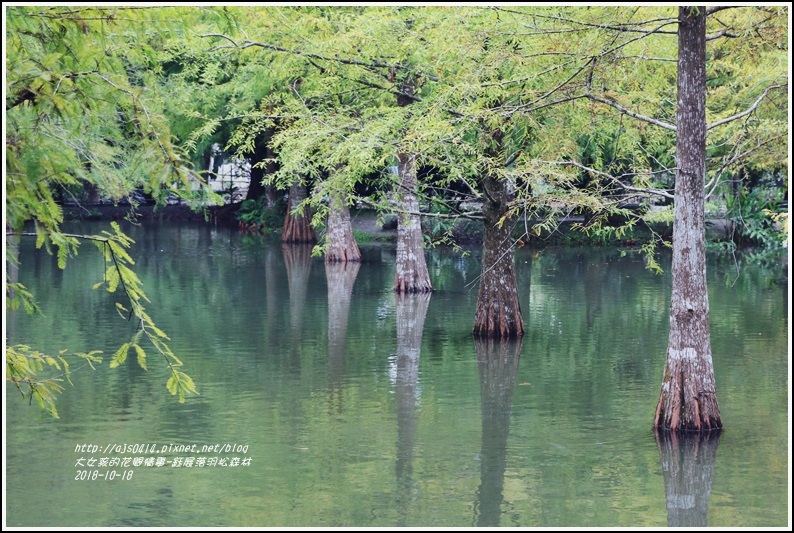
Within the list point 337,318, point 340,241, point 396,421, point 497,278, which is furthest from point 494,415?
point 340,241

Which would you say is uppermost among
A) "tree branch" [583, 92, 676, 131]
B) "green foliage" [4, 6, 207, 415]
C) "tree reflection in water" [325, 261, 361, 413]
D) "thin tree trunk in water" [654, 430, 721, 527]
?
"tree branch" [583, 92, 676, 131]

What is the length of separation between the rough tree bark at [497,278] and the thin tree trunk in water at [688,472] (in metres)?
6.34

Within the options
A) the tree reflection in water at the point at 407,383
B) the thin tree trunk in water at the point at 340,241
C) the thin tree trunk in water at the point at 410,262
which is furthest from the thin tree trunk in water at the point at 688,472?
the thin tree trunk in water at the point at 340,241

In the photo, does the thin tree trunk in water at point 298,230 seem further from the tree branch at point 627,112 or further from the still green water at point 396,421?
the tree branch at point 627,112

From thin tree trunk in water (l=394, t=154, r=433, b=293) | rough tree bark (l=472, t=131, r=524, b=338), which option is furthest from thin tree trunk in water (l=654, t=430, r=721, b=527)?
thin tree trunk in water (l=394, t=154, r=433, b=293)

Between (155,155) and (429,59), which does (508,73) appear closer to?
(429,59)

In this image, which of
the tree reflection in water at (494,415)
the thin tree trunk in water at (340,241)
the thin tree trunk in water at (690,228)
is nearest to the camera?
the tree reflection in water at (494,415)

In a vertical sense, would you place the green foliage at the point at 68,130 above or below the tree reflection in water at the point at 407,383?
above

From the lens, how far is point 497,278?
18.2 metres

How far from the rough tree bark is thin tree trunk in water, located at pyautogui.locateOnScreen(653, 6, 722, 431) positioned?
6143 millimetres

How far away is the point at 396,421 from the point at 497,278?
224 inches

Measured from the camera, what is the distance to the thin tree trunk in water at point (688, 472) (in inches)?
376

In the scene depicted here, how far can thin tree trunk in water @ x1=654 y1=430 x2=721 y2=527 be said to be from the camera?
31.4ft

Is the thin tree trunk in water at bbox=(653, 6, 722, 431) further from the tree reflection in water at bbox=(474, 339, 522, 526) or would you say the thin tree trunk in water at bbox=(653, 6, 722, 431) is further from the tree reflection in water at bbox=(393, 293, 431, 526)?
the tree reflection in water at bbox=(393, 293, 431, 526)
